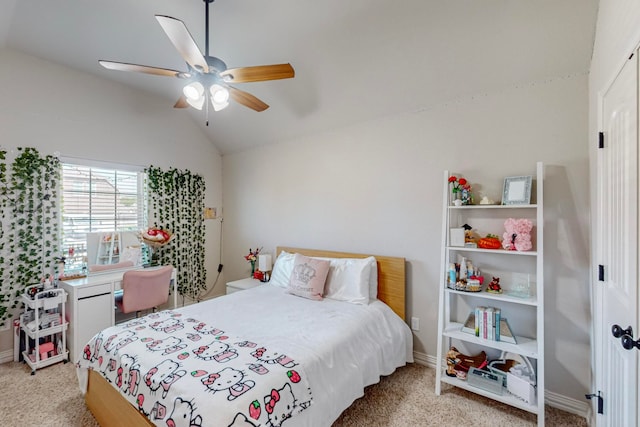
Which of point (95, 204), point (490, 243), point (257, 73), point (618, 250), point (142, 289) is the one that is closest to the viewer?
point (618, 250)

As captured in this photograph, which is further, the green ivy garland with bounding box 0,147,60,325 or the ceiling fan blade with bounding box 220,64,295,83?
the green ivy garland with bounding box 0,147,60,325

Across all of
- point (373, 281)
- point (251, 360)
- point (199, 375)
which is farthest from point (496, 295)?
point (199, 375)

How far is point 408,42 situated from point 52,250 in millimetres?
3902

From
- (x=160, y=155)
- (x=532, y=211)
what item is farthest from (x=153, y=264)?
(x=532, y=211)

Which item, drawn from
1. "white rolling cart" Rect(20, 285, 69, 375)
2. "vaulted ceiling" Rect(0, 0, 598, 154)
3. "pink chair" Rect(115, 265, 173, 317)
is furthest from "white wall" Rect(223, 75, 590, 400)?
"white rolling cart" Rect(20, 285, 69, 375)

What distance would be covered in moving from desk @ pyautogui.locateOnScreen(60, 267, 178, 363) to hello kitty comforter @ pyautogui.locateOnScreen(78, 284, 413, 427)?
2.80ft

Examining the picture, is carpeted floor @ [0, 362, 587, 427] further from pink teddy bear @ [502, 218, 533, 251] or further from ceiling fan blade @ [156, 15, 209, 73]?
ceiling fan blade @ [156, 15, 209, 73]

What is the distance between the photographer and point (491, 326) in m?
2.02

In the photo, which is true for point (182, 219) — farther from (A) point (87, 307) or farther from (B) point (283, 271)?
(B) point (283, 271)

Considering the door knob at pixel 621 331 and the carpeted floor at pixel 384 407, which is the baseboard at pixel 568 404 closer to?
the carpeted floor at pixel 384 407

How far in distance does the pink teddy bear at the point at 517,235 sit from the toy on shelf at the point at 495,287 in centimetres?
30

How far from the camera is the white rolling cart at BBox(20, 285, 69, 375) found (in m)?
2.46

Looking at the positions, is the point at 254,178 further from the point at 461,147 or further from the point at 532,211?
the point at 532,211

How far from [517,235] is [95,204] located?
13.9 feet
